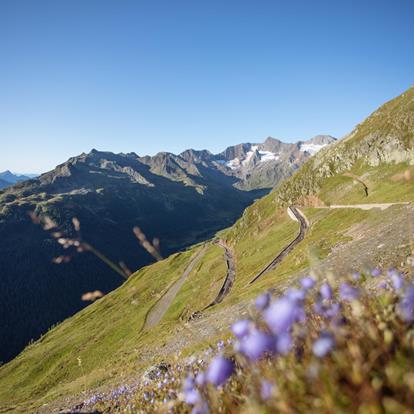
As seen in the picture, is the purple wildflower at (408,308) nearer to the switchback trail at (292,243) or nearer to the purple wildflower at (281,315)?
the purple wildflower at (281,315)

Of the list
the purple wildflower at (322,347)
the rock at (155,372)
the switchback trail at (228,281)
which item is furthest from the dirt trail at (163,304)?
the purple wildflower at (322,347)

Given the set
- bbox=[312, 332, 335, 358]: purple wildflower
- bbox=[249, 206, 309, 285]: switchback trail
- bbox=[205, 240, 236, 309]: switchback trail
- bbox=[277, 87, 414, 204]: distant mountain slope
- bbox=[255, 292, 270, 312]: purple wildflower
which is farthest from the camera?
bbox=[277, 87, 414, 204]: distant mountain slope

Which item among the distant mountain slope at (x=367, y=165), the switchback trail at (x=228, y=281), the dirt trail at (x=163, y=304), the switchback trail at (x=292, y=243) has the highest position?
the distant mountain slope at (x=367, y=165)

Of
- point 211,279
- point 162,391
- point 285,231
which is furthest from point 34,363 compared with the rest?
point 162,391

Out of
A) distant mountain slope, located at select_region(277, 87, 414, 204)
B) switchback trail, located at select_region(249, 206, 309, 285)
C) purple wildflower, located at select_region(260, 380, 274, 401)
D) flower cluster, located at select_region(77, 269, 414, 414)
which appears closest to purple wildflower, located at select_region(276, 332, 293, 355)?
flower cluster, located at select_region(77, 269, 414, 414)

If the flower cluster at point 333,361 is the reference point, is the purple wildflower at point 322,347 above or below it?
above

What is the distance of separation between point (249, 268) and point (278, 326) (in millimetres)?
84094

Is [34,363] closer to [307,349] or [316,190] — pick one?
[316,190]

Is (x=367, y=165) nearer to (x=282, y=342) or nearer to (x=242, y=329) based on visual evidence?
(x=242, y=329)

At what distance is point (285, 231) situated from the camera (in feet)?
326

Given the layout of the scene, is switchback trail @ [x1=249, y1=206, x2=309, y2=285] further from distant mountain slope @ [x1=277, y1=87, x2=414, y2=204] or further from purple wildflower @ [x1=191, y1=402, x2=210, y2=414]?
purple wildflower @ [x1=191, y1=402, x2=210, y2=414]

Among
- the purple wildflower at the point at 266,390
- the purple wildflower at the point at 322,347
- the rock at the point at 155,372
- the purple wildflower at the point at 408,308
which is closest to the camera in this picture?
the purple wildflower at the point at 322,347

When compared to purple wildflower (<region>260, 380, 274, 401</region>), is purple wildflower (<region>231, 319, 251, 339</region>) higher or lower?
higher

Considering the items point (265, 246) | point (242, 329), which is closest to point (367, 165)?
point (265, 246)
